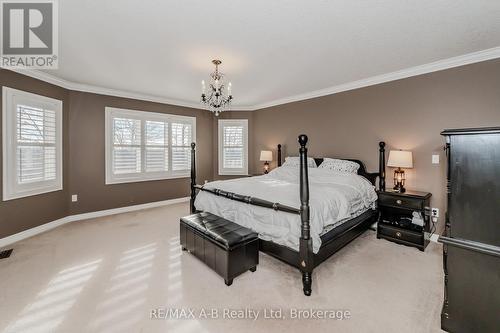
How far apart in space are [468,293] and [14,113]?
579cm

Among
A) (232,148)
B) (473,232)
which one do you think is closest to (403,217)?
(473,232)

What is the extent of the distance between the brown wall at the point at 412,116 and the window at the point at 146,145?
3.20m

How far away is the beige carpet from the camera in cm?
179

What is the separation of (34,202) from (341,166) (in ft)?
17.9

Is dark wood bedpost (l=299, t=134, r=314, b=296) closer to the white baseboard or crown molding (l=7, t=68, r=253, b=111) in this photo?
the white baseboard

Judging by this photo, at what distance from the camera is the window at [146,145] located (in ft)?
15.9

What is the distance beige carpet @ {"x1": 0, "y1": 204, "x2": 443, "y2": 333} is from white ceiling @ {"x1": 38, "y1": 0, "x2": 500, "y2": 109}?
108 inches

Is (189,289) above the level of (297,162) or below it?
below

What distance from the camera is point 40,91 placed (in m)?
3.76

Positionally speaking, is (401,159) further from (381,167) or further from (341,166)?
(341,166)

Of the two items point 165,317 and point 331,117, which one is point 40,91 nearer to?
point 165,317

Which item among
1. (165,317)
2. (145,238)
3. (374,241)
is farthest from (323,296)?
(145,238)

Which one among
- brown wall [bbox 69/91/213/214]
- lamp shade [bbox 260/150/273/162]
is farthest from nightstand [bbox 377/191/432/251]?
brown wall [bbox 69/91/213/214]

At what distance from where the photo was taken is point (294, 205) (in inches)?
94.8
